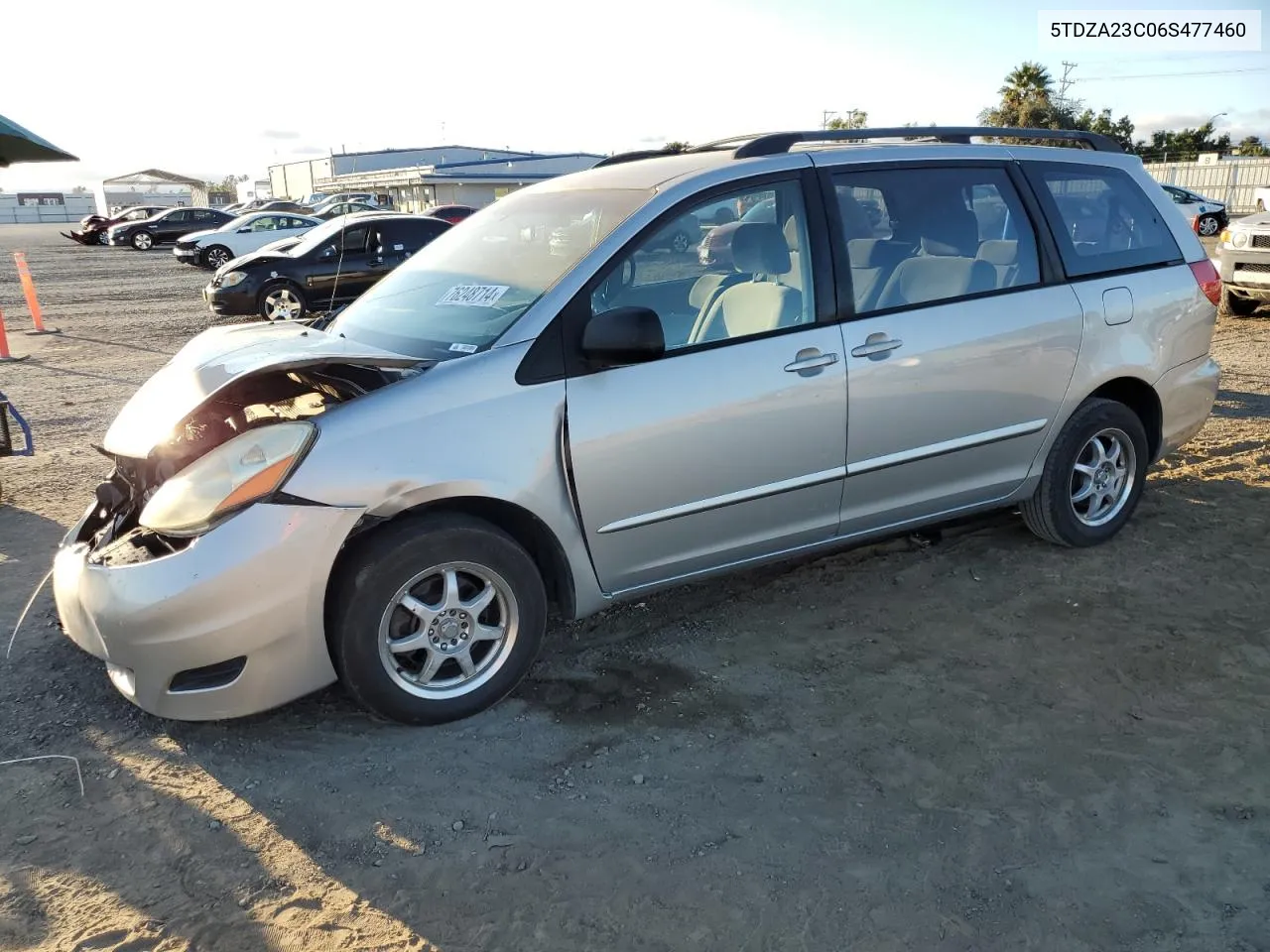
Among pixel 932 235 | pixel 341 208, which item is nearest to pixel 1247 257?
pixel 932 235

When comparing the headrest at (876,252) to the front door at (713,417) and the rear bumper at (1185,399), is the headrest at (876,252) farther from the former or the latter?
the rear bumper at (1185,399)

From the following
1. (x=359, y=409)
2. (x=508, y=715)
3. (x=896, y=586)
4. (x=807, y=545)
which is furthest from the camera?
(x=896, y=586)

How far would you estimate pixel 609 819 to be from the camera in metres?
2.80

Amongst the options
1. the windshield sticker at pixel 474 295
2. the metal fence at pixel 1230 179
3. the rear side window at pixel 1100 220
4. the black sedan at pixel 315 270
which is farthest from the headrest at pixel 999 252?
the metal fence at pixel 1230 179

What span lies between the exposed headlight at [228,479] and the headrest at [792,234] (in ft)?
6.40

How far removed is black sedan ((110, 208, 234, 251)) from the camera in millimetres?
33688

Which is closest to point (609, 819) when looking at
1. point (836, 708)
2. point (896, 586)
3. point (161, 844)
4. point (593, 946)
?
point (593, 946)

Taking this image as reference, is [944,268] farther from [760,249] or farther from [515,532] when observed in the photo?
[515,532]

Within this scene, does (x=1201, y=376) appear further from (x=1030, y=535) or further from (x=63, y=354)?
(x=63, y=354)

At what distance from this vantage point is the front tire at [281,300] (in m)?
13.1

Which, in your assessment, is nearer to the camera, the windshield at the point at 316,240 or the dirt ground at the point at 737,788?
the dirt ground at the point at 737,788

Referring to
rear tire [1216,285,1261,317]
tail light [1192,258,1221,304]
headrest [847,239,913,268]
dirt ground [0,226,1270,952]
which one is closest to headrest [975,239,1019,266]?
headrest [847,239,913,268]

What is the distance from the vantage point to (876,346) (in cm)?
377

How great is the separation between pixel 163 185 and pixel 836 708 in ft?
363
